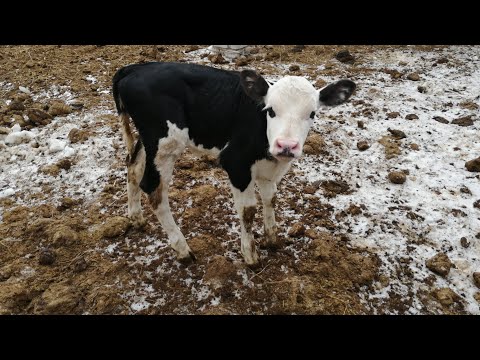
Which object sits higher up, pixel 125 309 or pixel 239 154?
pixel 239 154

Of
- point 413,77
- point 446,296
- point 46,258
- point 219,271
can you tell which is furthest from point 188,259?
point 413,77

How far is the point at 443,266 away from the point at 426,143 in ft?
7.68

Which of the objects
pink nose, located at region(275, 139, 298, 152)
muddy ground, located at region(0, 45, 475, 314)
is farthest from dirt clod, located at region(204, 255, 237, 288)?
pink nose, located at region(275, 139, 298, 152)

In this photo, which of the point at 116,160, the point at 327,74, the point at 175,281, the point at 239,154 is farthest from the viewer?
the point at 327,74

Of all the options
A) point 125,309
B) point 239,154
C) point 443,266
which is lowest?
point 125,309

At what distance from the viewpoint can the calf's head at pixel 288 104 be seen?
284 centimetres

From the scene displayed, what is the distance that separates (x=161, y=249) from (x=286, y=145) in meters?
2.10

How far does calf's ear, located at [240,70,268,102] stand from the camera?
10.2 ft

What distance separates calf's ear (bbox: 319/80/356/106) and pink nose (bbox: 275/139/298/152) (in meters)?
0.71

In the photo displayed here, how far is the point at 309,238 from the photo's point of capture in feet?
14.1

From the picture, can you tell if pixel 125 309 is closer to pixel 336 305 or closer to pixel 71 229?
pixel 71 229

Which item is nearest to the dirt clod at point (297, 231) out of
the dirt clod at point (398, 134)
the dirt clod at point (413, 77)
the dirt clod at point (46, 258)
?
the dirt clod at point (398, 134)

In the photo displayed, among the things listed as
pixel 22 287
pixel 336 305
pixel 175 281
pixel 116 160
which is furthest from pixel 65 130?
pixel 336 305

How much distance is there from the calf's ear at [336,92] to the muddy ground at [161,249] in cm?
161
